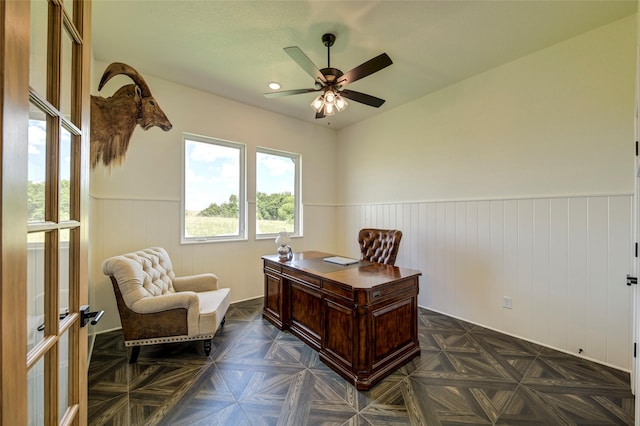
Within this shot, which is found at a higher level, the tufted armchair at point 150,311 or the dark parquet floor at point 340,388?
the tufted armchair at point 150,311

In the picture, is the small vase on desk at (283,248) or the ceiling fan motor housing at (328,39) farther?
the small vase on desk at (283,248)

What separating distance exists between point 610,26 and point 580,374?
3.04 metres

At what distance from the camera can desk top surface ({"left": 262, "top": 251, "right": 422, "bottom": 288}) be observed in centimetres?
212

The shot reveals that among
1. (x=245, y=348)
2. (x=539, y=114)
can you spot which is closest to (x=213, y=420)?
(x=245, y=348)

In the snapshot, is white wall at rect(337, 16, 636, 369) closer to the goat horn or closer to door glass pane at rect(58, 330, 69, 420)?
the goat horn

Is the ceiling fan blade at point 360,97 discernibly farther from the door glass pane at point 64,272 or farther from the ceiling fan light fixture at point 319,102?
the door glass pane at point 64,272

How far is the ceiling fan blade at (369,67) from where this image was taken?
2.00 m

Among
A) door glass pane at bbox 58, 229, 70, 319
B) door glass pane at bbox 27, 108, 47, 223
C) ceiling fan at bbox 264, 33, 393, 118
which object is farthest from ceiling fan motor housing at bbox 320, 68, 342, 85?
door glass pane at bbox 58, 229, 70, 319

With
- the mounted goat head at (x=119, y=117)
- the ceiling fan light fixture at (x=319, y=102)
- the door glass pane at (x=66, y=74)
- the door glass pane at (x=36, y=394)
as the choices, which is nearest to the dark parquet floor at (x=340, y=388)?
the door glass pane at (x=36, y=394)

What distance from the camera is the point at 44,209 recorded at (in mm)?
809

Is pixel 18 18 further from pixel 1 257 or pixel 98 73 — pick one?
pixel 98 73

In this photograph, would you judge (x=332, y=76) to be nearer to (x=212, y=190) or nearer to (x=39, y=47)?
(x=39, y=47)

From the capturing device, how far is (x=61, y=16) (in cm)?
87

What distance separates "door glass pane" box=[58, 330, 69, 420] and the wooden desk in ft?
5.17
